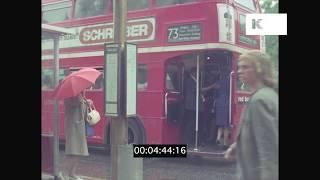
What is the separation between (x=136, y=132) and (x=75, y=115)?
1019 millimetres

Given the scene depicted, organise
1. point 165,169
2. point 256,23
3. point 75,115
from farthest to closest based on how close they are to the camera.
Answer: point 165,169, point 75,115, point 256,23

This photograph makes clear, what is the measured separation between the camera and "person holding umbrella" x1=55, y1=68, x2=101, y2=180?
5.46 m

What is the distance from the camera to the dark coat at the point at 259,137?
117 inches

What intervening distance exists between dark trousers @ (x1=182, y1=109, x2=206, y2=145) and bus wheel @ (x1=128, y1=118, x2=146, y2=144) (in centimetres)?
58

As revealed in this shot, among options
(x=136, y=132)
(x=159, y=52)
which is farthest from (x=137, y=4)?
(x=136, y=132)

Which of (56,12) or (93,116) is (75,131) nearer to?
(93,116)

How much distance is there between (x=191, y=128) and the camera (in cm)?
625

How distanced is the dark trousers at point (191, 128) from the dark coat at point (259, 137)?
2.80 m

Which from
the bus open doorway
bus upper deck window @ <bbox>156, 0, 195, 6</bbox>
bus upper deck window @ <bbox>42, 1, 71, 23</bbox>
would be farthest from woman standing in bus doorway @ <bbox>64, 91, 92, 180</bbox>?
bus upper deck window @ <bbox>156, 0, 195, 6</bbox>

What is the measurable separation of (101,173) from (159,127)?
1005 mm

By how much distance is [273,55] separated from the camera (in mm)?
3760

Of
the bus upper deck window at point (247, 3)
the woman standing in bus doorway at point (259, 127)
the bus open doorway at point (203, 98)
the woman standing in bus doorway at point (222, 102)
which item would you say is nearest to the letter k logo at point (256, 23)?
the bus upper deck window at point (247, 3)

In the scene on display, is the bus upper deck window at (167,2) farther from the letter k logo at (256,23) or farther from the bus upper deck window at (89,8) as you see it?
the letter k logo at (256,23)

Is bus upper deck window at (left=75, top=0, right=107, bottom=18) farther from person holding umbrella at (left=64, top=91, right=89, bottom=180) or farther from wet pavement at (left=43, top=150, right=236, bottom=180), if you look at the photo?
wet pavement at (left=43, top=150, right=236, bottom=180)
